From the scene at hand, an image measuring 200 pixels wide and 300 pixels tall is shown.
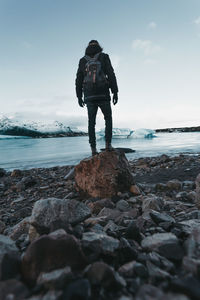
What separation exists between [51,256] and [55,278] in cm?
17

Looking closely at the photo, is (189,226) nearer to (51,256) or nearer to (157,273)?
(157,273)

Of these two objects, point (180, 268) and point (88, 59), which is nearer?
point (180, 268)

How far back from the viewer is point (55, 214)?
7.29ft

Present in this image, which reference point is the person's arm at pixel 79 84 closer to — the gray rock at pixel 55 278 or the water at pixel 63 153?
the gray rock at pixel 55 278

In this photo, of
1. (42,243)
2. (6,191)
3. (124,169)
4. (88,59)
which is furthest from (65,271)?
(6,191)

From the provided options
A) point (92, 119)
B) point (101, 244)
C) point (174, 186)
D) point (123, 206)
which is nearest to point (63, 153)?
point (92, 119)

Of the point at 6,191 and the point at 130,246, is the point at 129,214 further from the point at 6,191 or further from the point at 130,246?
the point at 6,191

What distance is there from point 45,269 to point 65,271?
0.49 ft

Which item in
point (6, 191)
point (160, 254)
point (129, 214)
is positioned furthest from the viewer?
point (6, 191)

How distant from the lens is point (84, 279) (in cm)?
127

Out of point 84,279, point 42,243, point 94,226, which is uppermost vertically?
point 42,243

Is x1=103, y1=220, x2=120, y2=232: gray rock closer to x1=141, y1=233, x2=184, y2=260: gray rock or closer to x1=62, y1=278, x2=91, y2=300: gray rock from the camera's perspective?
x1=141, y1=233, x2=184, y2=260: gray rock

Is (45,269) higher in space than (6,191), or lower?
higher

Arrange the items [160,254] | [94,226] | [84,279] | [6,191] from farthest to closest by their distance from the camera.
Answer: [6,191]
[94,226]
[160,254]
[84,279]
